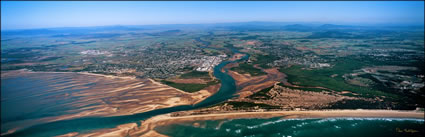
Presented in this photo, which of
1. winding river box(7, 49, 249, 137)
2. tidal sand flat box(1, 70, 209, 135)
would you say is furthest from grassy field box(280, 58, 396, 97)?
tidal sand flat box(1, 70, 209, 135)

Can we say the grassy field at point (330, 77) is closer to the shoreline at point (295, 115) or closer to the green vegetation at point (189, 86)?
the shoreline at point (295, 115)

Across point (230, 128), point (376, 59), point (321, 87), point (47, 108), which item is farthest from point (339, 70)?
point (47, 108)

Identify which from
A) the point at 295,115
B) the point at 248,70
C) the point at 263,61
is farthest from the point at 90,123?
the point at 263,61

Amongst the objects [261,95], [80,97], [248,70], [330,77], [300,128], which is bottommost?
[300,128]

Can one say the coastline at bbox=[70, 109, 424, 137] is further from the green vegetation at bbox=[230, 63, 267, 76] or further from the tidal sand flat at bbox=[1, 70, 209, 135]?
the green vegetation at bbox=[230, 63, 267, 76]

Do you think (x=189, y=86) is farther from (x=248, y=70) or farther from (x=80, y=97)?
(x=80, y=97)

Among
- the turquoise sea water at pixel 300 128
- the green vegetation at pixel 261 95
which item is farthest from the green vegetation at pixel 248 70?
the turquoise sea water at pixel 300 128

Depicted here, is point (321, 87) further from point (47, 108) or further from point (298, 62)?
point (47, 108)

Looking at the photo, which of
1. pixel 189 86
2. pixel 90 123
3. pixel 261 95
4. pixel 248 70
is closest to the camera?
pixel 90 123

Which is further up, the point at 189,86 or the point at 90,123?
the point at 189,86
